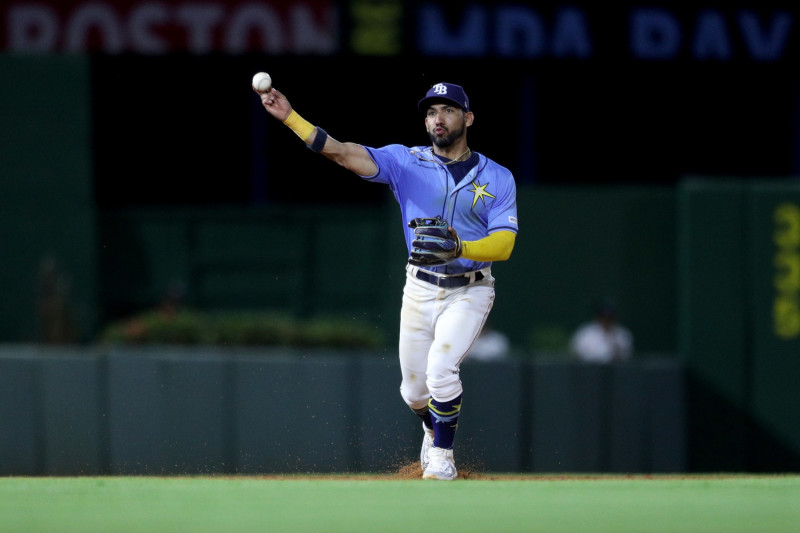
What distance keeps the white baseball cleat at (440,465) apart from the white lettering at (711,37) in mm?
9844

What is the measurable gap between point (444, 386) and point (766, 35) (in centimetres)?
1044

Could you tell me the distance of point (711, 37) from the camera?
54.3 ft

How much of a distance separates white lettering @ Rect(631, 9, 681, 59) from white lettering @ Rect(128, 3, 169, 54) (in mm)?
5111

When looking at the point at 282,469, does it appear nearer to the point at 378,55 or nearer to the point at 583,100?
the point at 378,55

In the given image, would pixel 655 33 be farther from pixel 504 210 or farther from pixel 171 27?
pixel 504 210

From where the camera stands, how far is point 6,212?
14.4 m

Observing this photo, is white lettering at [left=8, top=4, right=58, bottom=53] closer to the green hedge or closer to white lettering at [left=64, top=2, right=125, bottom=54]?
white lettering at [left=64, top=2, right=125, bottom=54]

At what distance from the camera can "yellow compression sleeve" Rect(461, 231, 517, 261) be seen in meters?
7.31

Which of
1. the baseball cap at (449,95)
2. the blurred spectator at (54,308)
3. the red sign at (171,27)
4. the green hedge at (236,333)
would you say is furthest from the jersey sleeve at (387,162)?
the red sign at (171,27)

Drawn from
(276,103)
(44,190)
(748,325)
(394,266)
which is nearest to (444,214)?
(276,103)

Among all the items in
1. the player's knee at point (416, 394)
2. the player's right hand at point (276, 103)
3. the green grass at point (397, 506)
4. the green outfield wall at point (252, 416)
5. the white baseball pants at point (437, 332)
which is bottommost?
the green outfield wall at point (252, 416)

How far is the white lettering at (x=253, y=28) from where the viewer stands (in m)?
15.7

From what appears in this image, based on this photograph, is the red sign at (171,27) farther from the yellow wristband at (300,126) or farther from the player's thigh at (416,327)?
the yellow wristband at (300,126)

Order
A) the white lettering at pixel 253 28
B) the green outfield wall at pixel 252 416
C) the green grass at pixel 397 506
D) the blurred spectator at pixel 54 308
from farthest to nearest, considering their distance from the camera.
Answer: the white lettering at pixel 253 28, the blurred spectator at pixel 54 308, the green outfield wall at pixel 252 416, the green grass at pixel 397 506
